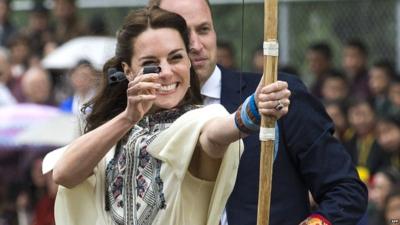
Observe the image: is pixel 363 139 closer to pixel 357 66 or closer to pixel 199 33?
pixel 357 66

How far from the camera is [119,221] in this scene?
499 cm

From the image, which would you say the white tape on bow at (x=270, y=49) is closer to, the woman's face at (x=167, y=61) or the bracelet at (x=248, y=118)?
the bracelet at (x=248, y=118)

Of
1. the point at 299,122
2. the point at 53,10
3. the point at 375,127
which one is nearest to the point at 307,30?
the point at 375,127

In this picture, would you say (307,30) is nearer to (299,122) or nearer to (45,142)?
(45,142)

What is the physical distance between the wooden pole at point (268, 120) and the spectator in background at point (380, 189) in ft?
13.1

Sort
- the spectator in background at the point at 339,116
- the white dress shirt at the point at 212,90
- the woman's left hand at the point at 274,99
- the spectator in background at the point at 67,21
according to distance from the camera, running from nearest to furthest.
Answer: the woman's left hand at the point at 274,99
the white dress shirt at the point at 212,90
the spectator in background at the point at 339,116
the spectator in background at the point at 67,21

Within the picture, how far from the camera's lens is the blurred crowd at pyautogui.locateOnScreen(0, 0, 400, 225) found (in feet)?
33.1

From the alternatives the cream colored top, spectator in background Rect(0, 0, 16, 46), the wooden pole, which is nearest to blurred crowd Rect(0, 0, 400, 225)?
spectator in background Rect(0, 0, 16, 46)

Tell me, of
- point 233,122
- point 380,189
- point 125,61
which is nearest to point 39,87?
point 380,189

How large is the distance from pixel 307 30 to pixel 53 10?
137 inches

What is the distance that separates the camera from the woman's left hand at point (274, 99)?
446 cm

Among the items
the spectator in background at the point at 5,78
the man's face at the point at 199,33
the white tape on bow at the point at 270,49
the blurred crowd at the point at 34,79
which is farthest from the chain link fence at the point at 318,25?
the white tape on bow at the point at 270,49

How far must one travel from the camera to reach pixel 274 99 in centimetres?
446

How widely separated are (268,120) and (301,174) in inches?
39.7
